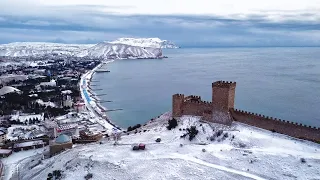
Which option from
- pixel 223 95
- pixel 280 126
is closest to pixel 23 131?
pixel 223 95

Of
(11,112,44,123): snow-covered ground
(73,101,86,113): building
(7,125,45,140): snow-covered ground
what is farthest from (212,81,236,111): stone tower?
(73,101,86,113): building

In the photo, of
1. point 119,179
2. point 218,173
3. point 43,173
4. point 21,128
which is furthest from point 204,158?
point 21,128

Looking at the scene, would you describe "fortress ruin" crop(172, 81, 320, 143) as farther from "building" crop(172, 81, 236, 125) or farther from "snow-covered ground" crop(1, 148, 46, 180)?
"snow-covered ground" crop(1, 148, 46, 180)

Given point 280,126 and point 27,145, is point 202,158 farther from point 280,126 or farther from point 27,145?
point 27,145

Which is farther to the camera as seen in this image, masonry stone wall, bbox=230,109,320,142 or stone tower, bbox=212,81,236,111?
stone tower, bbox=212,81,236,111

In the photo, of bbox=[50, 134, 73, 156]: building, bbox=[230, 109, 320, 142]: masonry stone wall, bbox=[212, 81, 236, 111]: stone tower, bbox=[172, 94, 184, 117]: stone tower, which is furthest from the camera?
bbox=[172, 94, 184, 117]: stone tower

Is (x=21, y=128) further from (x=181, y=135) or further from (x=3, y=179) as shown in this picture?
(x=181, y=135)

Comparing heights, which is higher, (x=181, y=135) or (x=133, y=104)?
(x=181, y=135)
